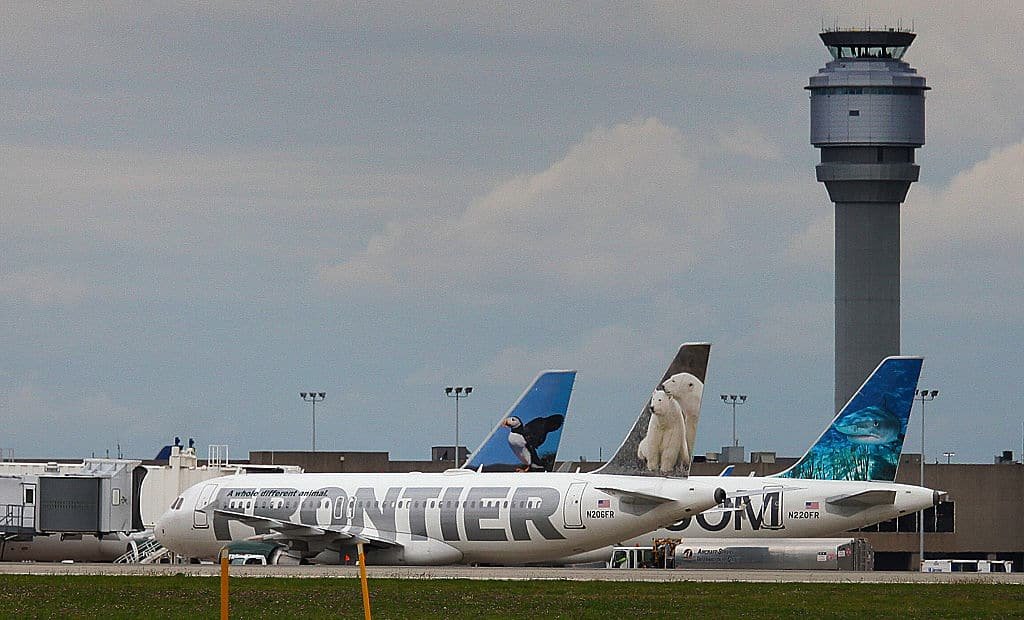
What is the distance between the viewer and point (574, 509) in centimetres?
5909

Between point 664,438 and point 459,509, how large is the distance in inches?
270

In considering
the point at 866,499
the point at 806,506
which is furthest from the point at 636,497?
the point at 866,499

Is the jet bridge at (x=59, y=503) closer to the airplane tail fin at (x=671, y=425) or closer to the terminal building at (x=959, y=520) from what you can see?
the airplane tail fin at (x=671, y=425)

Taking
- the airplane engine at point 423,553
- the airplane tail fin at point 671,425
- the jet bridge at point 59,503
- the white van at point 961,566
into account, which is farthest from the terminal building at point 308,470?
the airplane tail fin at point 671,425

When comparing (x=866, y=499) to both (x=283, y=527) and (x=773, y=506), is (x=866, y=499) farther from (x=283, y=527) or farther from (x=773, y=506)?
(x=283, y=527)

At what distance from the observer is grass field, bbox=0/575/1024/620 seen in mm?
38156

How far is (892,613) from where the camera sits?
39.1 meters

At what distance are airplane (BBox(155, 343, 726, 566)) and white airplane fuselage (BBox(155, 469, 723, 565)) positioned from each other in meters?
0.03

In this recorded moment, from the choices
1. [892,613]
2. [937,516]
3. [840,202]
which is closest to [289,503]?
[892,613]

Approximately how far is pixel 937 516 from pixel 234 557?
62.6m

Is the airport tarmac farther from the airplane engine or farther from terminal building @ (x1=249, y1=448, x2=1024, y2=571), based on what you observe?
terminal building @ (x1=249, y1=448, x2=1024, y2=571)

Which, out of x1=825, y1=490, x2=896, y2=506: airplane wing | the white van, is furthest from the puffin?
the white van

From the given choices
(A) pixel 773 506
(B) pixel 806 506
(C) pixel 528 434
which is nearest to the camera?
Answer: (B) pixel 806 506

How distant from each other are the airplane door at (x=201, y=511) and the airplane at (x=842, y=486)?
12.2 meters
